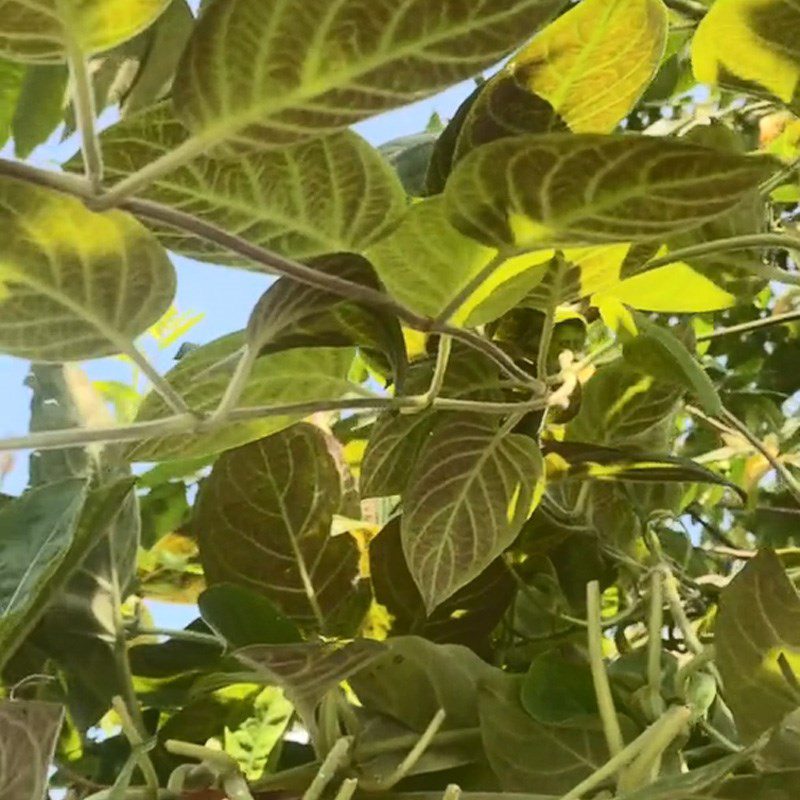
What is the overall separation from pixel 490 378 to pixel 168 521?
199 millimetres

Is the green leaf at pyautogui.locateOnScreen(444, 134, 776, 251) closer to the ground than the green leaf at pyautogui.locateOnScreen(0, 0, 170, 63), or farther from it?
closer to the ground

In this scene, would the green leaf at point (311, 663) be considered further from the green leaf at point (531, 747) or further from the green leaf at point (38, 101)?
the green leaf at point (38, 101)

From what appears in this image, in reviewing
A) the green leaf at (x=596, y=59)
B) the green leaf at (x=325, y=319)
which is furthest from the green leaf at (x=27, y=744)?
the green leaf at (x=596, y=59)

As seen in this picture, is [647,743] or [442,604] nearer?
[647,743]

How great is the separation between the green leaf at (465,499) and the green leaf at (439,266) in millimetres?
60

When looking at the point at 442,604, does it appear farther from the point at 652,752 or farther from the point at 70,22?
the point at 70,22

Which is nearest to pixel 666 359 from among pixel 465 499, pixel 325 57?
pixel 465 499

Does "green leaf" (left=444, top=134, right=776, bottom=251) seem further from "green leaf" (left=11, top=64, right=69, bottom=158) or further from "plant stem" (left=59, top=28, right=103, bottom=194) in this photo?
"green leaf" (left=11, top=64, right=69, bottom=158)

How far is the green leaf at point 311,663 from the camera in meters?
0.33

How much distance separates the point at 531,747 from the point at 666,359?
15cm

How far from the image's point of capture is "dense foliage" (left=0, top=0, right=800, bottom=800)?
0.85ft

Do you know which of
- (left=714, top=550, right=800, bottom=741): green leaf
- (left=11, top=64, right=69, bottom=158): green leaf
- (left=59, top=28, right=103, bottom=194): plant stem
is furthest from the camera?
(left=11, top=64, right=69, bottom=158): green leaf

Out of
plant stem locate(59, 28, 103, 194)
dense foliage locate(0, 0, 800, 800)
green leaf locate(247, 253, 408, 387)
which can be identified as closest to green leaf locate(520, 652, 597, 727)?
dense foliage locate(0, 0, 800, 800)

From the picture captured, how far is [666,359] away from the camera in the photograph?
0.43m
